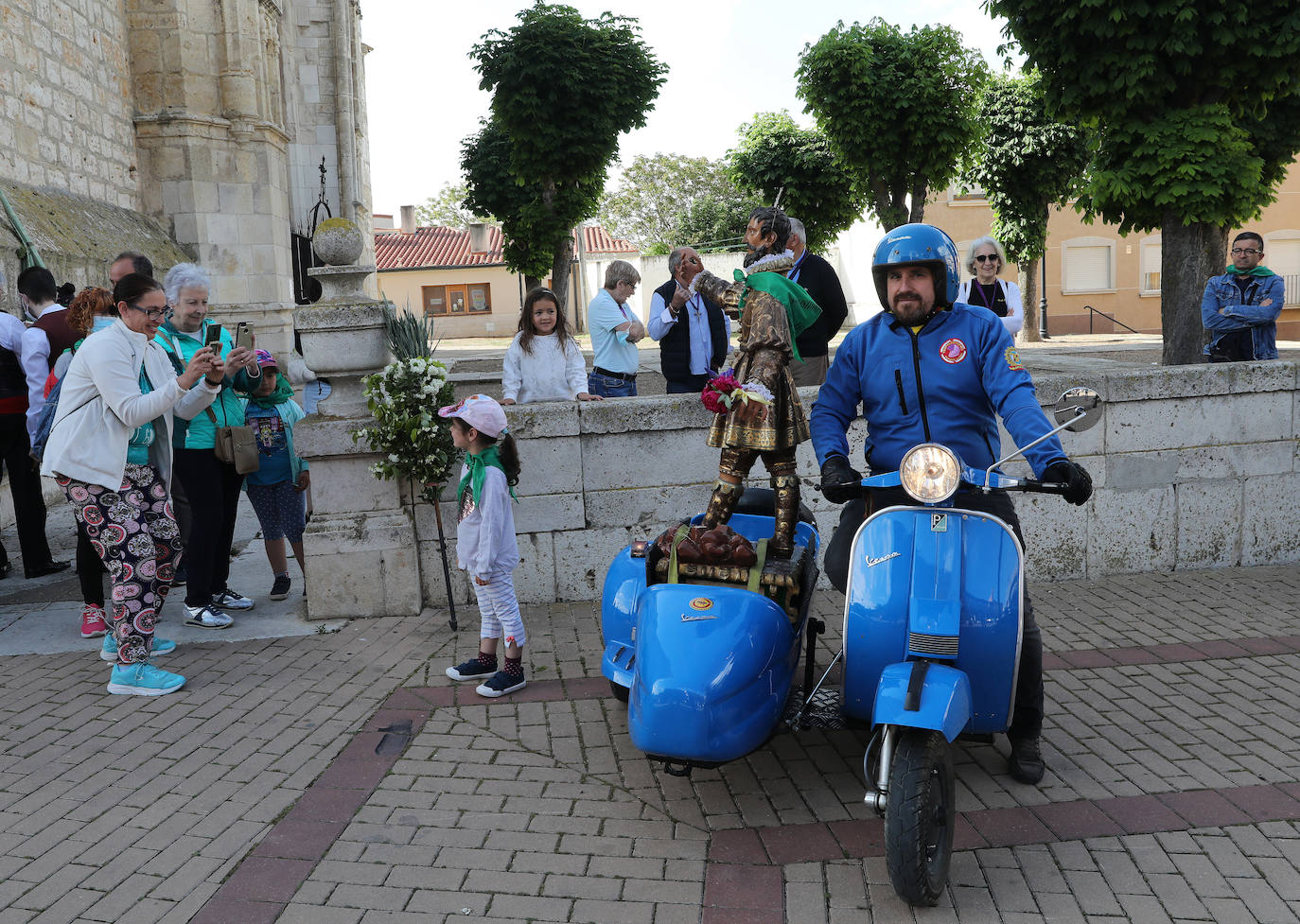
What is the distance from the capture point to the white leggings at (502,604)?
15.8 feet

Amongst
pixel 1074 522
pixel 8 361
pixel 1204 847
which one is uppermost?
pixel 8 361

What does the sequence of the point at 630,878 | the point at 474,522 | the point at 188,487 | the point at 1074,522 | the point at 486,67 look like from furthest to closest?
1. the point at 486,67
2. the point at 1074,522
3. the point at 188,487
4. the point at 474,522
5. the point at 630,878

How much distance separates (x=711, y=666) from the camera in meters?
3.28

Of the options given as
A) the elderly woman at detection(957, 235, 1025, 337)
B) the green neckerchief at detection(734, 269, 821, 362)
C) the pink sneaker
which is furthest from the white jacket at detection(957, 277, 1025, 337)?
the pink sneaker

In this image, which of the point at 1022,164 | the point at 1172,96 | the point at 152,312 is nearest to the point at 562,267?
the point at 1022,164

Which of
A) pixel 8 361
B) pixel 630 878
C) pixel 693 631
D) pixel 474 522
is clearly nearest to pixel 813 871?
pixel 630 878

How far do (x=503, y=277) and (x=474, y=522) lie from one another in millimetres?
51381

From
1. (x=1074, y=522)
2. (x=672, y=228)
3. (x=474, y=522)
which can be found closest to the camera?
(x=474, y=522)

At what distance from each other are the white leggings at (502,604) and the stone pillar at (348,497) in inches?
53.8

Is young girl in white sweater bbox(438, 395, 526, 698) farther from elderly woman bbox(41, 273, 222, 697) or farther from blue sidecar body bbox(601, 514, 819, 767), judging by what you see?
blue sidecar body bbox(601, 514, 819, 767)

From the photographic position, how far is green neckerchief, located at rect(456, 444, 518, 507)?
4805 mm

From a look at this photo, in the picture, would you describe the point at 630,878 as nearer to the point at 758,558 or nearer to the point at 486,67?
the point at 758,558

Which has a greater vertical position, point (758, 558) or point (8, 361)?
point (8, 361)

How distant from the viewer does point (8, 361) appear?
670 centimetres
